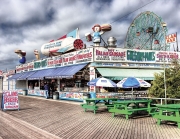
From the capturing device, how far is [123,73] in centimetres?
1788

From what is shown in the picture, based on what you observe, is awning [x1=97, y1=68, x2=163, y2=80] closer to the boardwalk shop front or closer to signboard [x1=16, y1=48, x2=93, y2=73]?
the boardwalk shop front

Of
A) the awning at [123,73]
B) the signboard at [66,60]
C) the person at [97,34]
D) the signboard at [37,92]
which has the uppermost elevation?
the person at [97,34]

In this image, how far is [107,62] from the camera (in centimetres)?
1797

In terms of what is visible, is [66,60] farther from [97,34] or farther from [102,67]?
[102,67]

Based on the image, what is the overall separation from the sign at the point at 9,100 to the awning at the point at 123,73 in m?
6.78

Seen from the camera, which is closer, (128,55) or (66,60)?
(128,55)

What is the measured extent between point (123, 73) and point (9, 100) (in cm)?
923

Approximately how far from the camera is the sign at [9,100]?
1304 centimetres

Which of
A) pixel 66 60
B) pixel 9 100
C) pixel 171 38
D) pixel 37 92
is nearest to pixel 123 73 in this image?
pixel 66 60

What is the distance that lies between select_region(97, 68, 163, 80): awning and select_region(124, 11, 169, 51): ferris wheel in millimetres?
4723

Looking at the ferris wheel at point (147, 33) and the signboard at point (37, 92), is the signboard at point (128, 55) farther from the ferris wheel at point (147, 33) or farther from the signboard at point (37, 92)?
the signboard at point (37, 92)

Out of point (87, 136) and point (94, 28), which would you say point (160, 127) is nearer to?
point (87, 136)

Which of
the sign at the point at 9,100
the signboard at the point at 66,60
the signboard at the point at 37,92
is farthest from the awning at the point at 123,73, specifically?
the signboard at the point at 37,92

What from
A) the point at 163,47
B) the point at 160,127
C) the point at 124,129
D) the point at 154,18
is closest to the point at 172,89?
the point at 160,127
